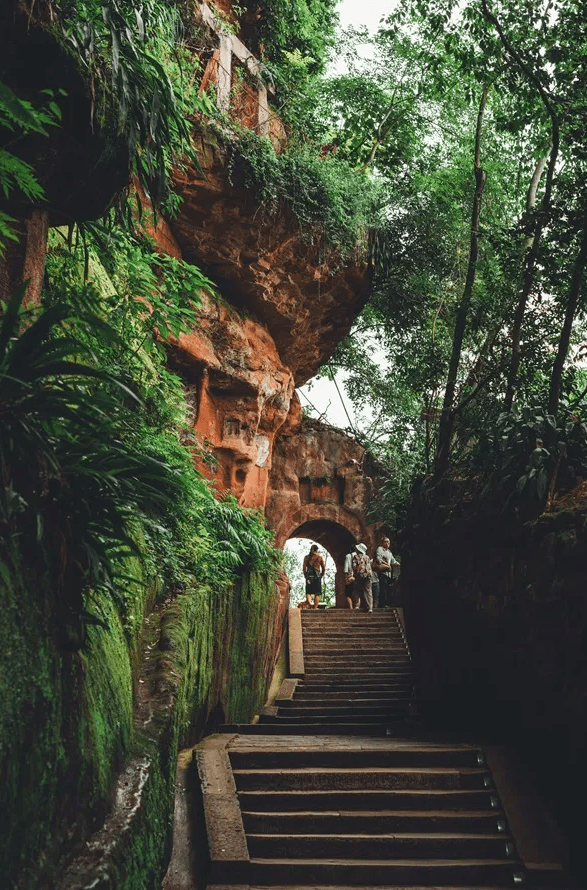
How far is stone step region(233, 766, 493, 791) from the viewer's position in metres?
5.55

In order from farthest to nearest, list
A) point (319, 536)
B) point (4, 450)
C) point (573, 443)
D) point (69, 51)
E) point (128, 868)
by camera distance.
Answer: point (319, 536), point (573, 443), point (69, 51), point (128, 868), point (4, 450)

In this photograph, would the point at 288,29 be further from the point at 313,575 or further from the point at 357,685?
the point at 357,685

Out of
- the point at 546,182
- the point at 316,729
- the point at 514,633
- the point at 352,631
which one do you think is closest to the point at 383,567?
the point at 352,631

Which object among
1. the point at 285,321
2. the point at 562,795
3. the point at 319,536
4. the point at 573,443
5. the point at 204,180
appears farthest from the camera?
the point at 319,536

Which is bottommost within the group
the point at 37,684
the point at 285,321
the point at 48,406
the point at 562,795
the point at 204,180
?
the point at 562,795

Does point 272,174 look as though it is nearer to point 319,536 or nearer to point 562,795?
point 562,795

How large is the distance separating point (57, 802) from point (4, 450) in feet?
4.43

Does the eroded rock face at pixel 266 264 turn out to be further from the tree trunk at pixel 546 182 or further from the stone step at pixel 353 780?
the stone step at pixel 353 780

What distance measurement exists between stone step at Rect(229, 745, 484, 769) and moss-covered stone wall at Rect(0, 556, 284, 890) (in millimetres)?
690

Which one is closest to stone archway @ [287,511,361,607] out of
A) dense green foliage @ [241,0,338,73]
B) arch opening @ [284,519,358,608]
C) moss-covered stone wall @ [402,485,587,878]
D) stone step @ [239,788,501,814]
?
arch opening @ [284,519,358,608]

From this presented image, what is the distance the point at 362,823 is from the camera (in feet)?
16.6

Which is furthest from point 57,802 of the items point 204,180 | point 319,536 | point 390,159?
point 319,536

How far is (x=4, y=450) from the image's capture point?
2.65 m

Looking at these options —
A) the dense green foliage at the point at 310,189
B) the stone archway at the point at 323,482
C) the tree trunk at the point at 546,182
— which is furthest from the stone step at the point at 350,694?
the stone archway at the point at 323,482
